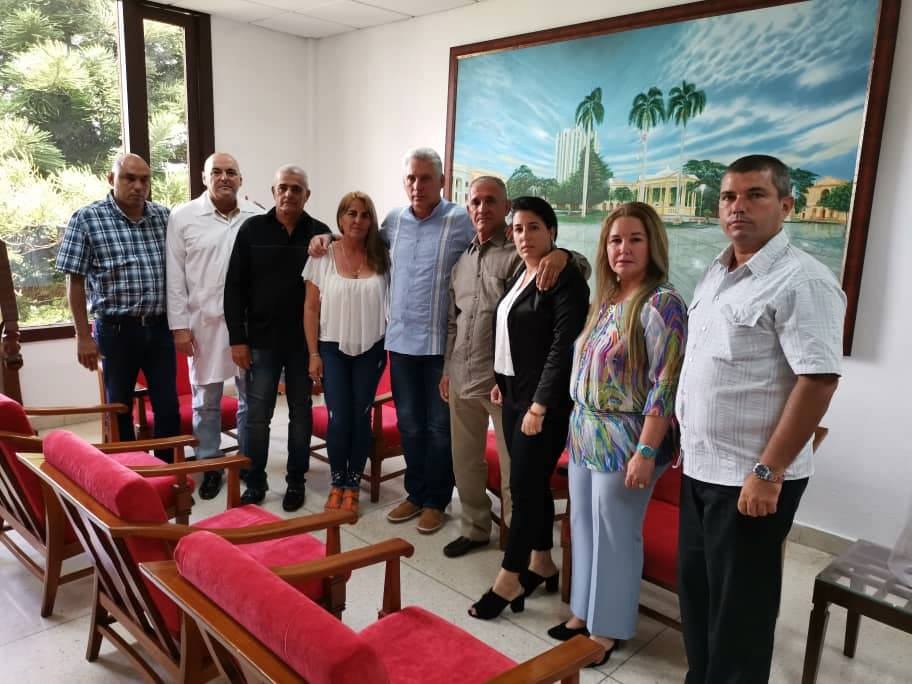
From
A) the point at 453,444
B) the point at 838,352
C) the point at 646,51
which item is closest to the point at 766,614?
the point at 838,352

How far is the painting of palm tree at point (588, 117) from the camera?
357cm

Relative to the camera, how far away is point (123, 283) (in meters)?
3.09

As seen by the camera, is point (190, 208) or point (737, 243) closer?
point (737, 243)

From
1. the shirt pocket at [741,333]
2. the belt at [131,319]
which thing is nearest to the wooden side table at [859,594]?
the shirt pocket at [741,333]

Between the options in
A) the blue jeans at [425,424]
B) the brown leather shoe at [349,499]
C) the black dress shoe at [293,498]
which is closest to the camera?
the blue jeans at [425,424]

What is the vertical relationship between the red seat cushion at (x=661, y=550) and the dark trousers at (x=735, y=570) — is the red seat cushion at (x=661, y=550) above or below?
below

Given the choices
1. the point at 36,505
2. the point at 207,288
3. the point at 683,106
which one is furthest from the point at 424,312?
the point at 683,106

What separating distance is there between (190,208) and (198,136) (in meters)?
1.81

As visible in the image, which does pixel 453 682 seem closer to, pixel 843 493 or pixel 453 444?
pixel 453 444

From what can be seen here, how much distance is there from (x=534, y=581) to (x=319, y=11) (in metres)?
3.79

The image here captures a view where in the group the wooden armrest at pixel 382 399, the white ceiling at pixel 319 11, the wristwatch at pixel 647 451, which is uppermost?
the white ceiling at pixel 319 11

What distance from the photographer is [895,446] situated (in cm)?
280

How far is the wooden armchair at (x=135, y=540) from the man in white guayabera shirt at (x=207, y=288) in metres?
1.38

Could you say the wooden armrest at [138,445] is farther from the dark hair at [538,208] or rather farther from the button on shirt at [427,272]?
the dark hair at [538,208]
